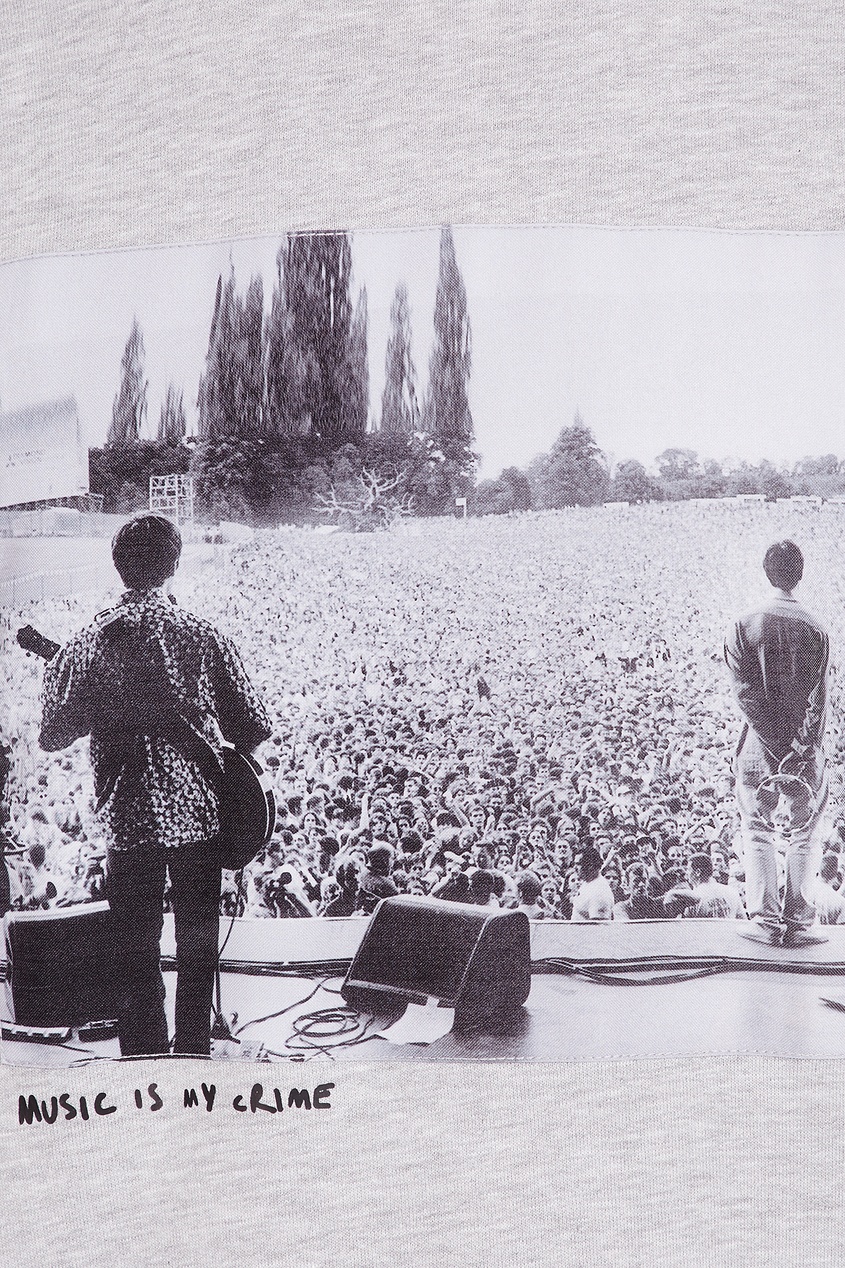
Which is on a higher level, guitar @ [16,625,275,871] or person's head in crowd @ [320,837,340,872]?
guitar @ [16,625,275,871]

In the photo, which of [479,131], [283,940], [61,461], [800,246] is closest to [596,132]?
[479,131]

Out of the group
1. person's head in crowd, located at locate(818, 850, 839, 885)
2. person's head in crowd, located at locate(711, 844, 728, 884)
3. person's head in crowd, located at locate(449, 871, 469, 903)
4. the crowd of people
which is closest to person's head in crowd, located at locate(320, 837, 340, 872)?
the crowd of people

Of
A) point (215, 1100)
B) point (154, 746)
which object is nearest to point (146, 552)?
point (154, 746)

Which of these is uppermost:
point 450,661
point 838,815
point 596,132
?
point 596,132

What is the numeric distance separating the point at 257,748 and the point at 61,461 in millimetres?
330

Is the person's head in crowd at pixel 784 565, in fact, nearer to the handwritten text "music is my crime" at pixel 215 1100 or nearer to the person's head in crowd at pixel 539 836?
the person's head in crowd at pixel 539 836

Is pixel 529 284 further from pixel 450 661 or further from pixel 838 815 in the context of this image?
pixel 838 815

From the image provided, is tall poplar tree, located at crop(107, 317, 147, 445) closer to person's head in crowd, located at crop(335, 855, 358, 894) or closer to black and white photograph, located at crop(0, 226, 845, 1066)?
black and white photograph, located at crop(0, 226, 845, 1066)

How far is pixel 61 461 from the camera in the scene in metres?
0.84

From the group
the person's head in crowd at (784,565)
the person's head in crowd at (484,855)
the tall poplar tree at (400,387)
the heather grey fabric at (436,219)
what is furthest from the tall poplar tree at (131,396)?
the person's head in crowd at (784,565)

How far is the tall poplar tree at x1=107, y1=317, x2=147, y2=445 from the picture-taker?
84cm

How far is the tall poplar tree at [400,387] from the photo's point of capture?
83 cm

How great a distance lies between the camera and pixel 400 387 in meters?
0.83

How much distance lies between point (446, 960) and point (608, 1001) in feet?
0.52
